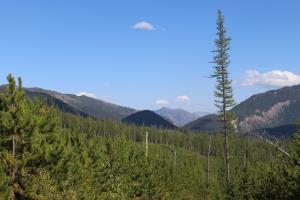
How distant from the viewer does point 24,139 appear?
2925 centimetres

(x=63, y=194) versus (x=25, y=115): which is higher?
(x=25, y=115)

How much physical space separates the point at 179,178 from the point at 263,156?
131868 mm

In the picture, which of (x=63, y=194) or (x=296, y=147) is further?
(x=296, y=147)

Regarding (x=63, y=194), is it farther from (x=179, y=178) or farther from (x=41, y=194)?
(x=179, y=178)

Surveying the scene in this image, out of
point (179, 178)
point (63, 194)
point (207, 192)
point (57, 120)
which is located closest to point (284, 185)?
point (63, 194)

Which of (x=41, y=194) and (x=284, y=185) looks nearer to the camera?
(x=41, y=194)

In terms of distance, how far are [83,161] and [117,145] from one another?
35.6 feet

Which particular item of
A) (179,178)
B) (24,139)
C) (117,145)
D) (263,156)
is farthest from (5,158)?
(263,156)

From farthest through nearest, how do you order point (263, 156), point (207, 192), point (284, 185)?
point (263, 156) → point (207, 192) → point (284, 185)

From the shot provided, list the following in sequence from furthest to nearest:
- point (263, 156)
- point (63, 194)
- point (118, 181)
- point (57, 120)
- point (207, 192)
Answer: point (263, 156), point (207, 192), point (118, 181), point (57, 120), point (63, 194)

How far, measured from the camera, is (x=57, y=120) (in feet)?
112

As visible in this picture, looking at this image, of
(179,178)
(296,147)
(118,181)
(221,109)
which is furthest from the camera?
(179,178)

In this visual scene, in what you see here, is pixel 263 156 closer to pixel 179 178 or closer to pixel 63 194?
pixel 179 178

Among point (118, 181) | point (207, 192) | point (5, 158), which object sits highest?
point (5, 158)
